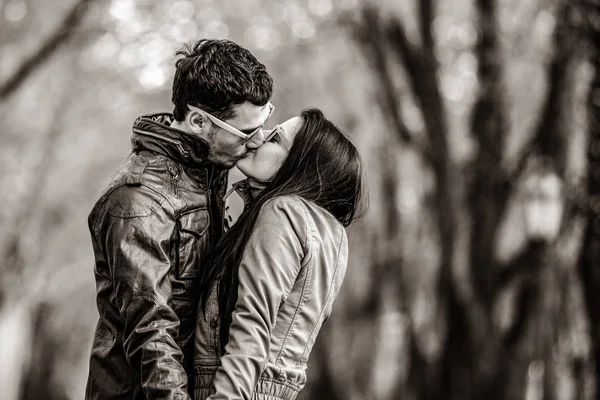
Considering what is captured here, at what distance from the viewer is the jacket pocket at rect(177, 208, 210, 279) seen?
3156 mm

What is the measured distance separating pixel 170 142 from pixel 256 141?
1.11 ft

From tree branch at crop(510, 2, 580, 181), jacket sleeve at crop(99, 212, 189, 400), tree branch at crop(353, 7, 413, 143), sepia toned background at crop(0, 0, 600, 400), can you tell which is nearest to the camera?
jacket sleeve at crop(99, 212, 189, 400)

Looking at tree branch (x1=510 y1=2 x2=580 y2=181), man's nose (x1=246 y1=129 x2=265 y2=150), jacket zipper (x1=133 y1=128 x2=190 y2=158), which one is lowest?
jacket zipper (x1=133 y1=128 x2=190 y2=158)

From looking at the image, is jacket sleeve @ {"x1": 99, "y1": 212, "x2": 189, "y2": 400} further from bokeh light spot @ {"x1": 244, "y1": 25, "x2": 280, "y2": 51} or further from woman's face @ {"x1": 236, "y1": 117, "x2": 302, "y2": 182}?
bokeh light spot @ {"x1": 244, "y1": 25, "x2": 280, "y2": 51}

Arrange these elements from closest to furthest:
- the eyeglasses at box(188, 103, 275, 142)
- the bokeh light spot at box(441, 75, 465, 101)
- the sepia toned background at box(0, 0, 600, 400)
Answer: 1. the eyeglasses at box(188, 103, 275, 142)
2. the sepia toned background at box(0, 0, 600, 400)
3. the bokeh light spot at box(441, 75, 465, 101)

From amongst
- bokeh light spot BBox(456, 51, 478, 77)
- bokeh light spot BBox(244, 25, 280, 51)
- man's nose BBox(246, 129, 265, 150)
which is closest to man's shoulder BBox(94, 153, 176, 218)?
man's nose BBox(246, 129, 265, 150)

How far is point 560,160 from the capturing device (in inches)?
440

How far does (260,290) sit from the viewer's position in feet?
9.82

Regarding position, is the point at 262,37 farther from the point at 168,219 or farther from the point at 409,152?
the point at 168,219

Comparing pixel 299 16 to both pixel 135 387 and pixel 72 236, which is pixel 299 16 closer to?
pixel 72 236

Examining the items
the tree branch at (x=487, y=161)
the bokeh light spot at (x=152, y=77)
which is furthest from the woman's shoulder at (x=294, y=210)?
the bokeh light spot at (x=152, y=77)

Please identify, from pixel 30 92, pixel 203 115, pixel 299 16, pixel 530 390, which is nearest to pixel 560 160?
pixel 530 390

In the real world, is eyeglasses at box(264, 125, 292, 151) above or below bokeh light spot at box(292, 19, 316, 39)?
below

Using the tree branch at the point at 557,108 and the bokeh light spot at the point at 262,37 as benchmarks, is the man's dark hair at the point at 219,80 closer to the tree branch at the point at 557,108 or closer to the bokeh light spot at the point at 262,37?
the tree branch at the point at 557,108
